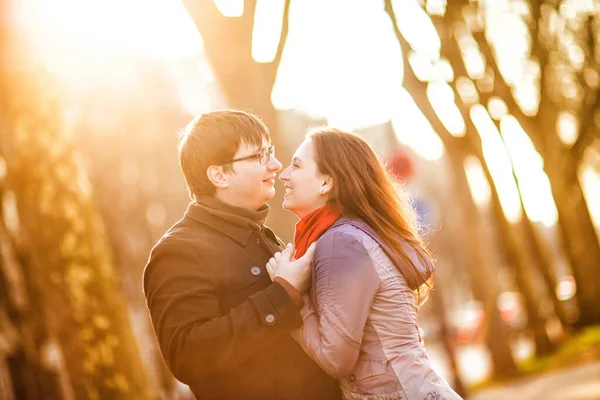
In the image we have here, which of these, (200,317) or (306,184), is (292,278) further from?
(306,184)

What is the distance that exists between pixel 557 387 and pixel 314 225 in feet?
34.5

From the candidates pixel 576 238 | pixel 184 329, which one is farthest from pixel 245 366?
pixel 576 238

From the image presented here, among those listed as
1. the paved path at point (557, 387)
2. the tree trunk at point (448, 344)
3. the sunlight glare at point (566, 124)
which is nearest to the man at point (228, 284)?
the paved path at point (557, 387)

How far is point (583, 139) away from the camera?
750 inches

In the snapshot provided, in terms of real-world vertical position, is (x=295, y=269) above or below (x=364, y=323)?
above

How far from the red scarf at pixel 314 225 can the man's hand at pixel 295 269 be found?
9 cm

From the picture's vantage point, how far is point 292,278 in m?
3.25

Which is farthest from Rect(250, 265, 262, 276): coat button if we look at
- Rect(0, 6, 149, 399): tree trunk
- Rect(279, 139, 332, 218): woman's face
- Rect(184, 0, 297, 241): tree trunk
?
Rect(0, 6, 149, 399): tree trunk

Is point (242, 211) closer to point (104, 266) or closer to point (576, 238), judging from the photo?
point (104, 266)

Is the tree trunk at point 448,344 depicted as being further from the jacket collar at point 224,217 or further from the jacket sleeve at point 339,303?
the jacket sleeve at point 339,303

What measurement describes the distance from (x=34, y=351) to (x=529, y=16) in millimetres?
11556

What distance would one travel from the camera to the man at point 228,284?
309 cm

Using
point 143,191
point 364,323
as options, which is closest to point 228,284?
point 364,323

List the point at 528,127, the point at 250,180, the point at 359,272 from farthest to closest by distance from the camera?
the point at 528,127
the point at 250,180
the point at 359,272
